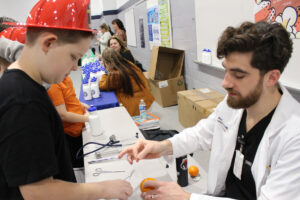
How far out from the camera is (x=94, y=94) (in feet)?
8.38

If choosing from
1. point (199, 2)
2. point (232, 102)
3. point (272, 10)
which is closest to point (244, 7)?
point (272, 10)

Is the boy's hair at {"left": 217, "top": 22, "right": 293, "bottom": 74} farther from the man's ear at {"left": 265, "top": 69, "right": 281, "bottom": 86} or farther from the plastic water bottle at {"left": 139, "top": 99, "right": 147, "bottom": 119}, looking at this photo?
the plastic water bottle at {"left": 139, "top": 99, "right": 147, "bottom": 119}

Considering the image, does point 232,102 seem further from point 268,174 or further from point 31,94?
point 31,94

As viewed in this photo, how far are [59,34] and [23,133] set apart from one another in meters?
0.30

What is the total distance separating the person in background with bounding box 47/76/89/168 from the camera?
1584 millimetres

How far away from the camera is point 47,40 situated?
2.12ft

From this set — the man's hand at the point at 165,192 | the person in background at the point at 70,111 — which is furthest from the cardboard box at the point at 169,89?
the man's hand at the point at 165,192

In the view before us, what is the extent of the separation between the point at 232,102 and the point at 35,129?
81 centimetres

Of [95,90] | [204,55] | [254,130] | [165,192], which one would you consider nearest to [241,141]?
[254,130]

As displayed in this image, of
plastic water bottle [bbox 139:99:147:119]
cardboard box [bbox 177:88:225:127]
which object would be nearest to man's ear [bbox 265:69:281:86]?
plastic water bottle [bbox 139:99:147:119]

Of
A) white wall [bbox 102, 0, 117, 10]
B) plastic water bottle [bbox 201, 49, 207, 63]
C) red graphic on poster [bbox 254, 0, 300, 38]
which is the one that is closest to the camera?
red graphic on poster [bbox 254, 0, 300, 38]

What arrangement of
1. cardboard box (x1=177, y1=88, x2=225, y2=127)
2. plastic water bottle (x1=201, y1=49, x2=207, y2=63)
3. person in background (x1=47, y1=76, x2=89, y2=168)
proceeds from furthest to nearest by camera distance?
plastic water bottle (x1=201, y1=49, x2=207, y2=63) → cardboard box (x1=177, y1=88, x2=225, y2=127) → person in background (x1=47, y1=76, x2=89, y2=168)

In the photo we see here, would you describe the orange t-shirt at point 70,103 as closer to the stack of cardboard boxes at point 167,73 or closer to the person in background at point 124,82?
the person in background at point 124,82

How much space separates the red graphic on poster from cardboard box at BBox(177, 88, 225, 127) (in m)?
1.07
